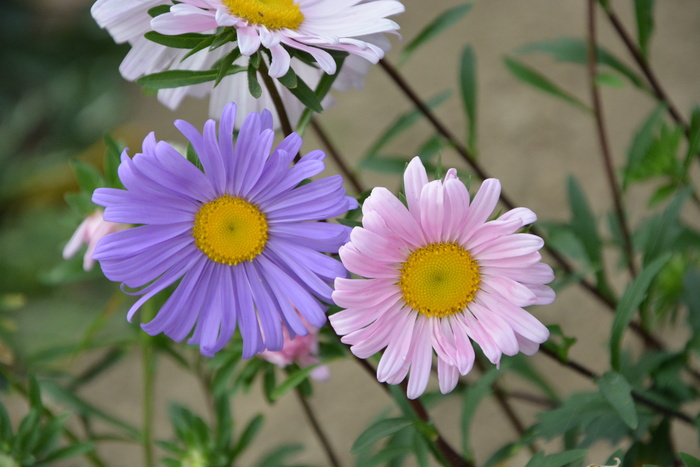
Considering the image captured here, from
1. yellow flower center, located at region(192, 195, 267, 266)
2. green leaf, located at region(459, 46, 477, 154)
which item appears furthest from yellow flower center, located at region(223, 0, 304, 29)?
green leaf, located at region(459, 46, 477, 154)

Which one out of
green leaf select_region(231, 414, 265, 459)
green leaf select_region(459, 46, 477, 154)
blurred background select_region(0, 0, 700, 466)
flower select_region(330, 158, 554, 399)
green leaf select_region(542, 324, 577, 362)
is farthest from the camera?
blurred background select_region(0, 0, 700, 466)

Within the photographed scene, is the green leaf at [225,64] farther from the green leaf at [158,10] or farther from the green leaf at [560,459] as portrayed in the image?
the green leaf at [560,459]

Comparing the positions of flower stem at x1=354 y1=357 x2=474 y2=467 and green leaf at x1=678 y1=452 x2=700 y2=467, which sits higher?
flower stem at x1=354 y1=357 x2=474 y2=467

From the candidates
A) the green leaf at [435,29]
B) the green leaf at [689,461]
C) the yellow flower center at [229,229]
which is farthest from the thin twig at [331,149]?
the green leaf at [689,461]

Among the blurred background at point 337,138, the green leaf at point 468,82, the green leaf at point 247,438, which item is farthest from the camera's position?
the blurred background at point 337,138

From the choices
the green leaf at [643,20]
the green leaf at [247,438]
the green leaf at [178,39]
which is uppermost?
the green leaf at [178,39]

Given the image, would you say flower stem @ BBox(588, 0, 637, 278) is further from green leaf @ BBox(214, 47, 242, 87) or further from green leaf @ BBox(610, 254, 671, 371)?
green leaf @ BBox(214, 47, 242, 87)

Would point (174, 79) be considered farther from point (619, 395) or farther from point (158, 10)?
point (619, 395)
